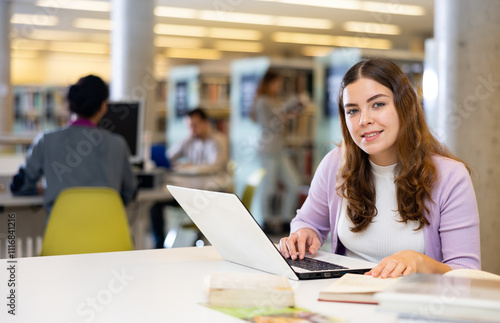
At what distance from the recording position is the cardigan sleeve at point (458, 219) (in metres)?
1.64

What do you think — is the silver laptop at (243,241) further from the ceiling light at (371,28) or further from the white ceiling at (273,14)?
the ceiling light at (371,28)

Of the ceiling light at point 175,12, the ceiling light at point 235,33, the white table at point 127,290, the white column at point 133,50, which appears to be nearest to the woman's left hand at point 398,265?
the white table at point 127,290

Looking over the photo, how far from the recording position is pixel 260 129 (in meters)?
6.77

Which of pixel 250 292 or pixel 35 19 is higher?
pixel 35 19

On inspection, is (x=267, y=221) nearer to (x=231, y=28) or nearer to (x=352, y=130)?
(x=231, y=28)

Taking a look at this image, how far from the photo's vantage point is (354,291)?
1243mm

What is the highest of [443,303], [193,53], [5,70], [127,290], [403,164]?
[193,53]

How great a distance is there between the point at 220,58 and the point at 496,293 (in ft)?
41.0

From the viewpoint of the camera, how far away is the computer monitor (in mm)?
4051

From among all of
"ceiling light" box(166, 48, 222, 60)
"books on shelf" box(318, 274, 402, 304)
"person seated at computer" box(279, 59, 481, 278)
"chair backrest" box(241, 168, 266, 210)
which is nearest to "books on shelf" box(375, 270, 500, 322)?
"books on shelf" box(318, 274, 402, 304)

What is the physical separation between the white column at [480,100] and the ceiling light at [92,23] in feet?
23.4

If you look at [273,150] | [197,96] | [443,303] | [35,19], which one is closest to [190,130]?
[273,150]

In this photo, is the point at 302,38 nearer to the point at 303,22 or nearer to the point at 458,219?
the point at 303,22

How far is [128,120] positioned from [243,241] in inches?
105
